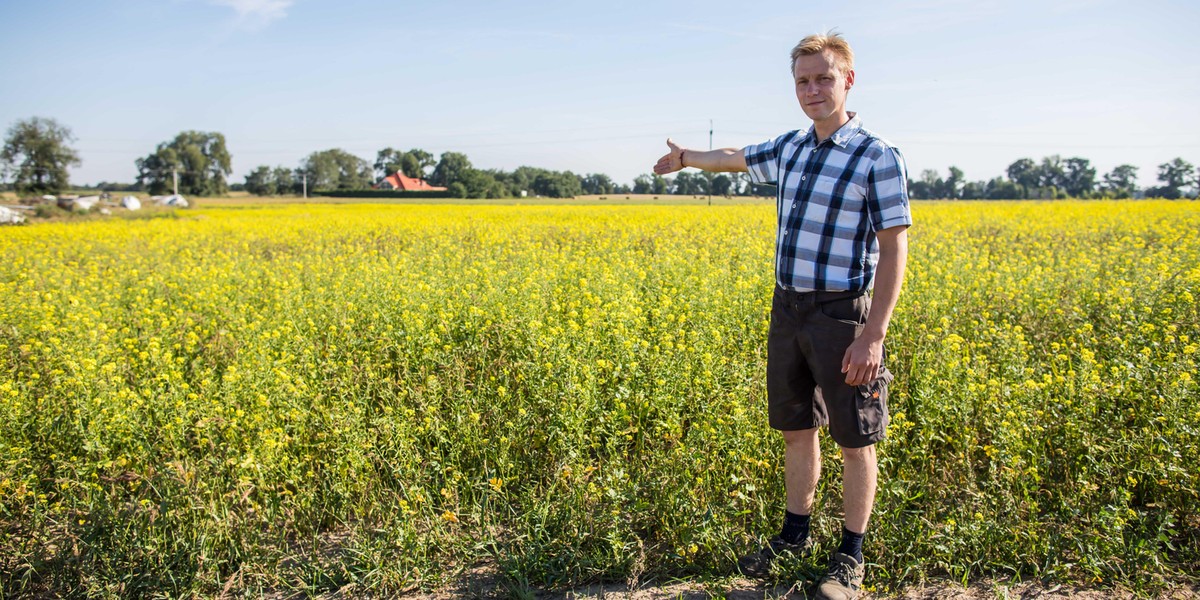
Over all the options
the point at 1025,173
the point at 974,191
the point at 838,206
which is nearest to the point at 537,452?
the point at 838,206

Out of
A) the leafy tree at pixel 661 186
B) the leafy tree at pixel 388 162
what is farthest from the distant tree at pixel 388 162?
the leafy tree at pixel 661 186

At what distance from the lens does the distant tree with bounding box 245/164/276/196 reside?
82000 mm

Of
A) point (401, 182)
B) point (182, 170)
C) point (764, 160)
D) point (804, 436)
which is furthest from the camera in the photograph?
point (401, 182)

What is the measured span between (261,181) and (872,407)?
3668 inches

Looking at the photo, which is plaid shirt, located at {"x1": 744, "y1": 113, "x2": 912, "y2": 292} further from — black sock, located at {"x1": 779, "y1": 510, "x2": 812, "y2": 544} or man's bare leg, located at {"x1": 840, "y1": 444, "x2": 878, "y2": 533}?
black sock, located at {"x1": 779, "y1": 510, "x2": 812, "y2": 544}

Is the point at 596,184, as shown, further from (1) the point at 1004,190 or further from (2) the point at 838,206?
(2) the point at 838,206

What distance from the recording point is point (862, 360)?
2459 mm

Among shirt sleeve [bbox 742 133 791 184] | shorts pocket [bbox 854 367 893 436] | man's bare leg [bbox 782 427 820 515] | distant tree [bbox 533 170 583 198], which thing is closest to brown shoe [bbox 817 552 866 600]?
man's bare leg [bbox 782 427 820 515]

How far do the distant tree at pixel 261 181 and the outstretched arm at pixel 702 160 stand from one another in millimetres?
87368

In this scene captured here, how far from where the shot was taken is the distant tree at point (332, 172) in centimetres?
9000

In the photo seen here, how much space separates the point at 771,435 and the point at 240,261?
817cm

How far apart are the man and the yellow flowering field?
0.30 meters

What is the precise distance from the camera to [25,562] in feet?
9.41

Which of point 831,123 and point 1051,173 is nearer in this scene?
point 831,123
